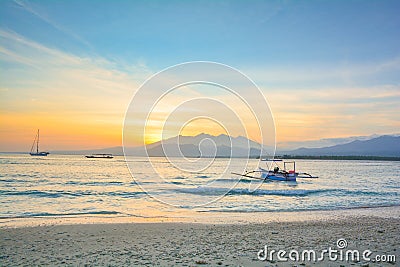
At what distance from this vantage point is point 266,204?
73.8 ft

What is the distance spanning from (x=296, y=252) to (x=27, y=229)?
972 centimetres

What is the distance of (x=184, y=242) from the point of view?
33.9 feet

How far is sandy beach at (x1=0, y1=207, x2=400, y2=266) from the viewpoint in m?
8.11

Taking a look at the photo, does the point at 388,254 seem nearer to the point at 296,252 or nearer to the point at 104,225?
the point at 296,252

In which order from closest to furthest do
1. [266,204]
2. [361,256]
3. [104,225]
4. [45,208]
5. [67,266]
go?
[67,266], [361,256], [104,225], [45,208], [266,204]

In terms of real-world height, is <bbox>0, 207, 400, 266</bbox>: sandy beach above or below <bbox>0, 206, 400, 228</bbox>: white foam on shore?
above

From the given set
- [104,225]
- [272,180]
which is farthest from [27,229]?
[272,180]

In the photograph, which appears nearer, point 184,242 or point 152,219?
point 184,242

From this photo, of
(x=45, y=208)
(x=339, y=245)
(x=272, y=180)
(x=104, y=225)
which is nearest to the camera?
(x=339, y=245)

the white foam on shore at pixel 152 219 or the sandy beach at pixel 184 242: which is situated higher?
the sandy beach at pixel 184 242

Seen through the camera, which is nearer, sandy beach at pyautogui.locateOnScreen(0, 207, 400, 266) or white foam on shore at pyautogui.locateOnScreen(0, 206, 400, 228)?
sandy beach at pyautogui.locateOnScreen(0, 207, 400, 266)

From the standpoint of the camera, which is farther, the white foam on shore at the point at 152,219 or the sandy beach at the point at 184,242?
the white foam on shore at the point at 152,219

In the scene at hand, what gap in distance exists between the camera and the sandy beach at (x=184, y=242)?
26.6ft

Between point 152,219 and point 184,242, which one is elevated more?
point 184,242
